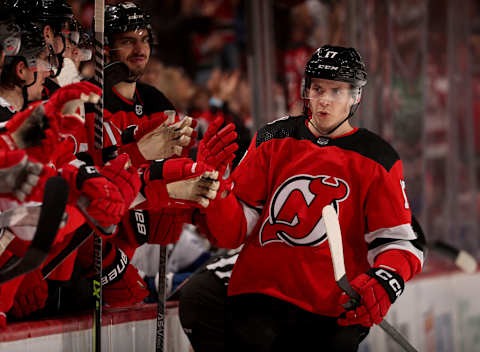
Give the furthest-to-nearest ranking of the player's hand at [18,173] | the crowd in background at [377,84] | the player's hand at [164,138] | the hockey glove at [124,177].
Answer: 1. the crowd in background at [377,84]
2. the player's hand at [164,138]
3. the hockey glove at [124,177]
4. the player's hand at [18,173]

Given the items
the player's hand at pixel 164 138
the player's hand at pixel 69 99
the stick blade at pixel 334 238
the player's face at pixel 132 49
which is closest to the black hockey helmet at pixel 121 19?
the player's face at pixel 132 49

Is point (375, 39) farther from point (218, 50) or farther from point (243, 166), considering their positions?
point (218, 50)

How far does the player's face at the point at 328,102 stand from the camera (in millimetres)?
1689

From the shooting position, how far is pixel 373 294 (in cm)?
156

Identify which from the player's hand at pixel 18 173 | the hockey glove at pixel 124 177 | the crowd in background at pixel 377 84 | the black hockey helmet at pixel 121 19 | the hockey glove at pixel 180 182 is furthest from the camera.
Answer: the crowd in background at pixel 377 84

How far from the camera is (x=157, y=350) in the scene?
1812 millimetres

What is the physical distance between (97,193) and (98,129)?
0.26 m

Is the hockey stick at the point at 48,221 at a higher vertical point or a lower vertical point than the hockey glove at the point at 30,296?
higher

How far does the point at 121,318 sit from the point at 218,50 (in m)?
4.31

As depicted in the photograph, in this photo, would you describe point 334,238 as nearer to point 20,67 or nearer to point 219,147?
point 219,147

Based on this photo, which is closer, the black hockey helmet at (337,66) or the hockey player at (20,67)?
the hockey player at (20,67)

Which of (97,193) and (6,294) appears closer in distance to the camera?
(97,193)

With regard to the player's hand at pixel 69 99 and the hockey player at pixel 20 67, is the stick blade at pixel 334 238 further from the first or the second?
the hockey player at pixel 20 67

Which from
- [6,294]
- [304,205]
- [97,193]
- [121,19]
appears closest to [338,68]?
[304,205]
